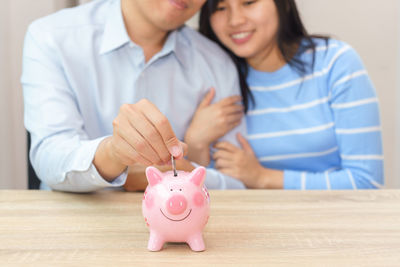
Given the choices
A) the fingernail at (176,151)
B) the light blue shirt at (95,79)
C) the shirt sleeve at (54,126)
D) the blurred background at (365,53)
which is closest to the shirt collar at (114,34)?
the light blue shirt at (95,79)

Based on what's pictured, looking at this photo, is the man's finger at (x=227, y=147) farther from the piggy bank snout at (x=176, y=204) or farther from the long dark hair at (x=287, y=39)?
the piggy bank snout at (x=176, y=204)

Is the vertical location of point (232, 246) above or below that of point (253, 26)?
below

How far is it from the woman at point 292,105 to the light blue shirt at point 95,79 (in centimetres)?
7

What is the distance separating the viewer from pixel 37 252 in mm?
678

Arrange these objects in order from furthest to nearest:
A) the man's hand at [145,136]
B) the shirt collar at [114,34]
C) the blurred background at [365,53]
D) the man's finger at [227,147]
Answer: the blurred background at [365,53] → the man's finger at [227,147] → the shirt collar at [114,34] → the man's hand at [145,136]

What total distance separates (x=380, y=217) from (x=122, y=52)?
2.74 feet

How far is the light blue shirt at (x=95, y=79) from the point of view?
113 cm

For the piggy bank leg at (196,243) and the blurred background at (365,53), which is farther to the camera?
the blurred background at (365,53)

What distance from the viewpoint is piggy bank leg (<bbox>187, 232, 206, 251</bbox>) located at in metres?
0.69

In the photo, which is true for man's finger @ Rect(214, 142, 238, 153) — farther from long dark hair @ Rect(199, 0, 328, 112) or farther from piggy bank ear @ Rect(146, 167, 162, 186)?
piggy bank ear @ Rect(146, 167, 162, 186)

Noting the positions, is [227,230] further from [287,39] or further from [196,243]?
[287,39]

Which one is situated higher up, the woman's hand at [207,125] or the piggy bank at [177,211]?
the piggy bank at [177,211]

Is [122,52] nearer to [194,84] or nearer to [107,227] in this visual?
[194,84]

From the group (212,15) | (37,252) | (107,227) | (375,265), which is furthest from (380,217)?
(212,15)
